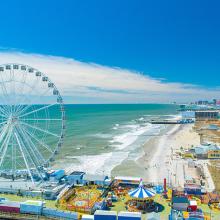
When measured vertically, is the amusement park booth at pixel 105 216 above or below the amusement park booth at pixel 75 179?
below

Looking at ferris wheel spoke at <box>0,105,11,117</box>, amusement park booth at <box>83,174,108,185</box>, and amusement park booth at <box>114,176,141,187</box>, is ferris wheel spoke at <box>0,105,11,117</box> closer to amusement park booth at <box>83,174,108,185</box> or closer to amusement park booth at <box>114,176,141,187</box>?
amusement park booth at <box>83,174,108,185</box>

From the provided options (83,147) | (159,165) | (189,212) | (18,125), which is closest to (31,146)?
(18,125)

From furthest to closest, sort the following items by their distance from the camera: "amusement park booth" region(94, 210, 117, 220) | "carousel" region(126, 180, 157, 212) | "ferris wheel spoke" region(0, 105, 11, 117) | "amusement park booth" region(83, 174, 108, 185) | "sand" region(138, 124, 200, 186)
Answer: "sand" region(138, 124, 200, 186)
"ferris wheel spoke" region(0, 105, 11, 117)
"amusement park booth" region(83, 174, 108, 185)
"carousel" region(126, 180, 157, 212)
"amusement park booth" region(94, 210, 117, 220)

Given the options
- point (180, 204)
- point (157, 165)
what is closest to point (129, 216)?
point (180, 204)

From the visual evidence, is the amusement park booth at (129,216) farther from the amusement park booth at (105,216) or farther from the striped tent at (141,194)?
the striped tent at (141,194)

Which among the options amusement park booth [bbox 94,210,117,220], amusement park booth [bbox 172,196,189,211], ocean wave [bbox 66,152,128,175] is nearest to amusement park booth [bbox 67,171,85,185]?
amusement park booth [bbox 94,210,117,220]

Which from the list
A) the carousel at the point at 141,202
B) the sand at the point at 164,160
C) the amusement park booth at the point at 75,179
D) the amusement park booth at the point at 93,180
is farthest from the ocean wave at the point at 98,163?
the carousel at the point at 141,202

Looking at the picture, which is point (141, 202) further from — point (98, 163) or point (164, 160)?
point (164, 160)

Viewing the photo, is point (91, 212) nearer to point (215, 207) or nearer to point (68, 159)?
point (215, 207)
